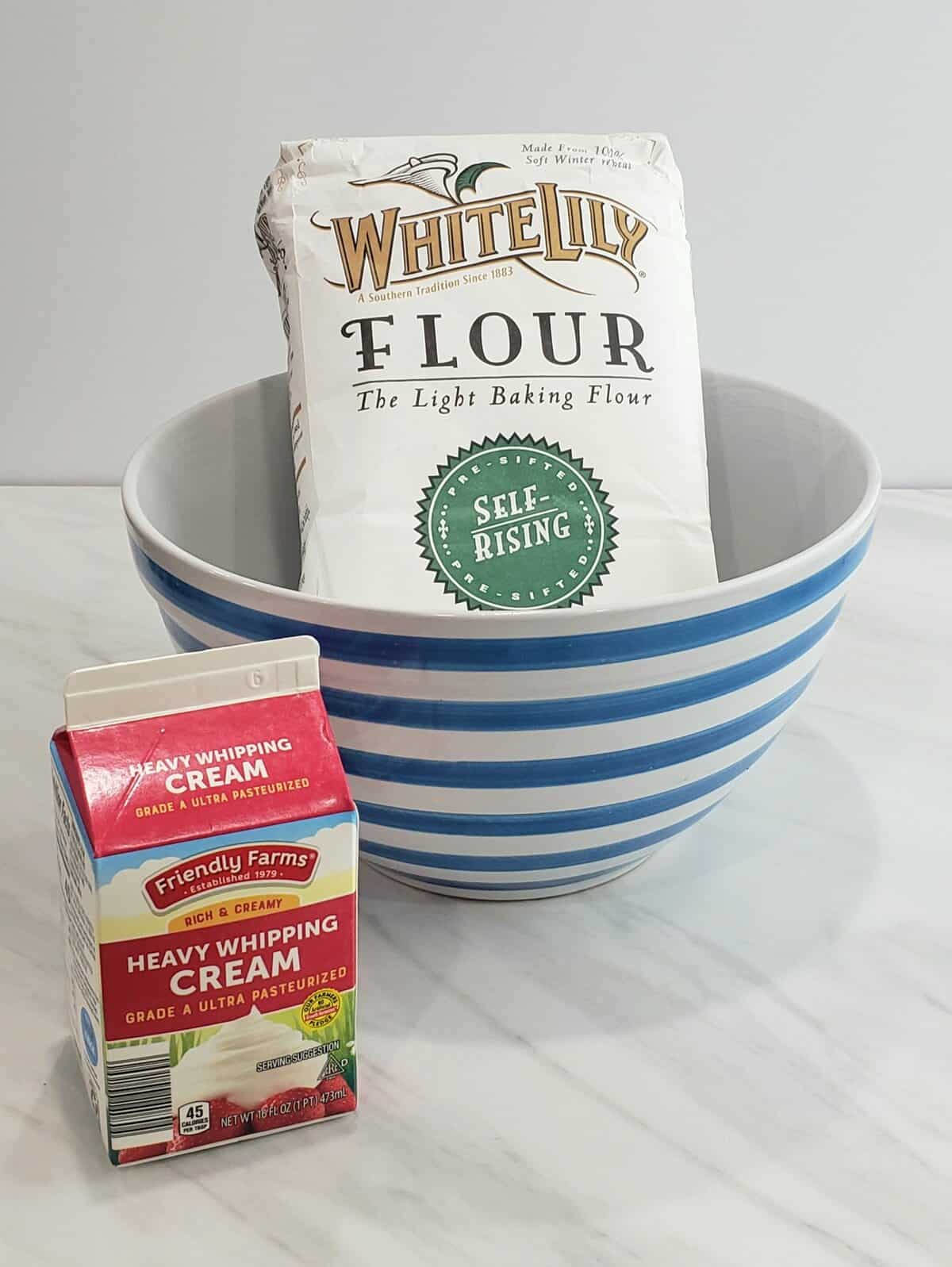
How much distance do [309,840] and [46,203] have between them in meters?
0.68

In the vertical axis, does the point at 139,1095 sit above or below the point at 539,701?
below

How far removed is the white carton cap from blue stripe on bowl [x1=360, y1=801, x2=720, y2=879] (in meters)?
0.10

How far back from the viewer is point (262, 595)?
19.6 inches

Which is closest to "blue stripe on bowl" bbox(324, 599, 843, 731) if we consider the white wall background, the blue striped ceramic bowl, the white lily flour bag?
the blue striped ceramic bowl

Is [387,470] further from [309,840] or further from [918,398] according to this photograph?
[918,398]

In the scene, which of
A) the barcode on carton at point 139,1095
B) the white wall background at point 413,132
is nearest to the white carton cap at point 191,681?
the barcode on carton at point 139,1095

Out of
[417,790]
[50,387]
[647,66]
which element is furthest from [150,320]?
[417,790]

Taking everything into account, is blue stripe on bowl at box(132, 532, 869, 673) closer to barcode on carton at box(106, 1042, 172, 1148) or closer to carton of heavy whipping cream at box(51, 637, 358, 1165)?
carton of heavy whipping cream at box(51, 637, 358, 1165)

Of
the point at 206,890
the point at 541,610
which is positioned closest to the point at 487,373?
the point at 541,610

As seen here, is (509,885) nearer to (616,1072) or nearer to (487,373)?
(616,1072)

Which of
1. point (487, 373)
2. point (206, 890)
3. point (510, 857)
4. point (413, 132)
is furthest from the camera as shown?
point (413, 132)

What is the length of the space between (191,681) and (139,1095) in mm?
135

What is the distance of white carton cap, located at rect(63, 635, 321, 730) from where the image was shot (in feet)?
1.49

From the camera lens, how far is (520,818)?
1.72 ft
